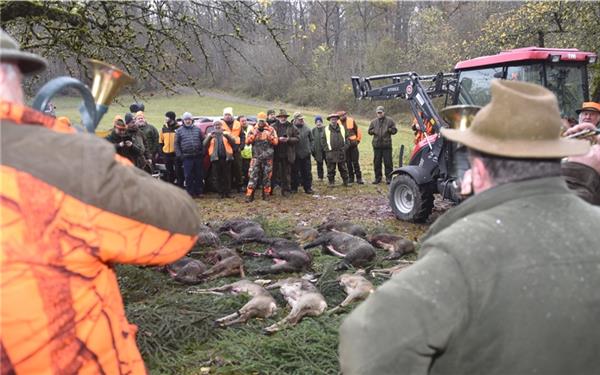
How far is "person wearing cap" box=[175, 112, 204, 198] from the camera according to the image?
37.4ft

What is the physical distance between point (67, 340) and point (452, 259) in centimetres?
117

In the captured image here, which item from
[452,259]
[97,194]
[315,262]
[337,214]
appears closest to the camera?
[452,259]

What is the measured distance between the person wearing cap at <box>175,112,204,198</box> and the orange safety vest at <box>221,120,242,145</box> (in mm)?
687

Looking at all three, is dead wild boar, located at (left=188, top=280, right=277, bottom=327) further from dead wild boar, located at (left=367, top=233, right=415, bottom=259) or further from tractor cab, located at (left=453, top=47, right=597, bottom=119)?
tractor cab, located at (left=453, top=47, right=597, bottom=119)

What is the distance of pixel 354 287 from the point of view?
5.41 metres

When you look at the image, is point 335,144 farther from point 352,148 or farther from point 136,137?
point 136,137

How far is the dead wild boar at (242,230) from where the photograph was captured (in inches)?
303

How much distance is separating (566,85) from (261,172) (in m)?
6.55

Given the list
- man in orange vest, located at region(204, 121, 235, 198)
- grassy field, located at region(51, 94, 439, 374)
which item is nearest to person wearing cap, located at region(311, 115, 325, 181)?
man in orange vest, located at region(204, 121, 235, 198)

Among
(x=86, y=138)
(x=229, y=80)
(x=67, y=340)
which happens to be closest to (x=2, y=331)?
(x=67, y=340)

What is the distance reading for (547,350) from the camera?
1.39 metres

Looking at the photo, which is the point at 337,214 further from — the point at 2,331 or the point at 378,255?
the point at 2,331

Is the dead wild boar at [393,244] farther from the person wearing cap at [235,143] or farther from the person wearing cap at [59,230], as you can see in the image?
the person wearing cap at [59,230]

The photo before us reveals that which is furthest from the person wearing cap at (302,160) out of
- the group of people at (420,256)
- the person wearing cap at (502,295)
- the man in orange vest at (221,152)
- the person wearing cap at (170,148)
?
the person wearing cap at (502,295)
